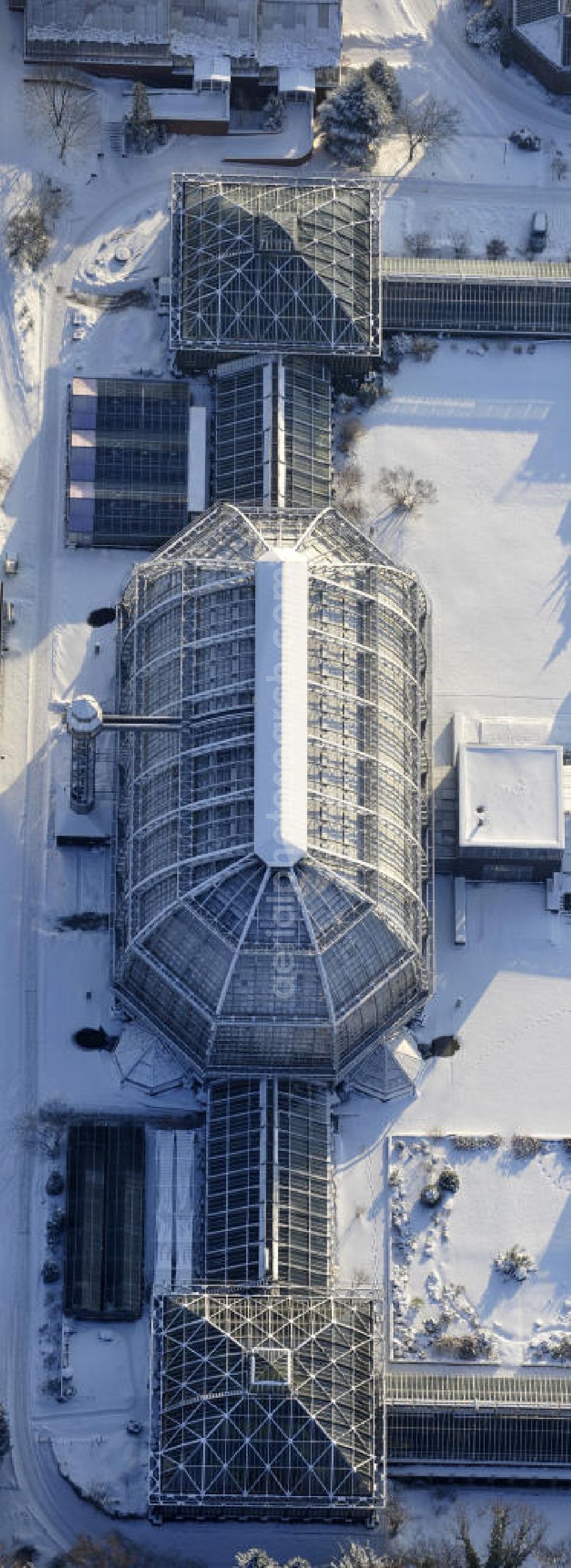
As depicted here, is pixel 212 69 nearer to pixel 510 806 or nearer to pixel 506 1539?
pixel 510 806

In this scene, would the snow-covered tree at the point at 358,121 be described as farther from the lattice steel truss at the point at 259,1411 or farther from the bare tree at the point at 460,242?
the lattice steel truss at the point at 259,1411

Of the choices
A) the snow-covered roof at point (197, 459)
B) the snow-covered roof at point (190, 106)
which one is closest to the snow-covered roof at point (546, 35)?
the snow-covered roof at point (190, 106)

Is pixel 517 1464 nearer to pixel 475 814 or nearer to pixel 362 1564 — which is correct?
pixel 362 1564

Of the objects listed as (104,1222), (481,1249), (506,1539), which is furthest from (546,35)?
(506,1539)

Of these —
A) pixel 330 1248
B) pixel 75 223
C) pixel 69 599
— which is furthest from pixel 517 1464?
pixel 75 223

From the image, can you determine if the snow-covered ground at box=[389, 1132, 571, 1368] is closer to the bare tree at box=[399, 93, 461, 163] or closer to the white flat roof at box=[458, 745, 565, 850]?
the white flat roof at box=[458, 745, 565, 850]

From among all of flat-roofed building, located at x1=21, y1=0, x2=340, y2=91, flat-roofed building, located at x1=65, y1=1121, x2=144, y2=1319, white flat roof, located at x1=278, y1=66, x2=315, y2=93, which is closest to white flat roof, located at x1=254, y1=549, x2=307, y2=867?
flat-roofed building, located at x1=65, y1=1121, x2=144, y2=1319
